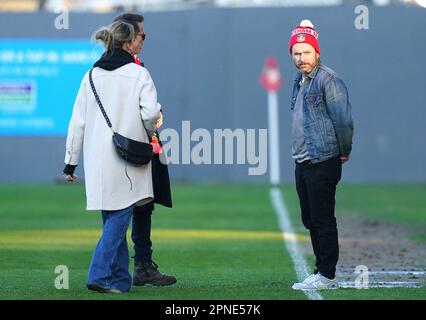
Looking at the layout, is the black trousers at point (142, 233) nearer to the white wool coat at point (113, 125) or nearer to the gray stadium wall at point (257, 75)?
the white wool coat at point (113, 125)

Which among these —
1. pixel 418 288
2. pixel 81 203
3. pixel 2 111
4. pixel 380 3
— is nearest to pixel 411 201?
pixel 81 203

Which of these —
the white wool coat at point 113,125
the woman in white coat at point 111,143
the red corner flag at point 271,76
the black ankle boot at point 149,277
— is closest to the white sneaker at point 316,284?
the black ankle boot at point 149,277

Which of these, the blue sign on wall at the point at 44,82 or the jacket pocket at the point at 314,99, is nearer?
the jacket pocket at the point at 314,99

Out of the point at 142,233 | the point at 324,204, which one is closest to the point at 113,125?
the point at 142,233

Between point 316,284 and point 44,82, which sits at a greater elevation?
point 44,82

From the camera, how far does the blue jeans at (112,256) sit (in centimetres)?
949

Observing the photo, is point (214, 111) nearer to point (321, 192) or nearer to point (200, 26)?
point (200, 26)

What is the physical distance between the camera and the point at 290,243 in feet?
49.5

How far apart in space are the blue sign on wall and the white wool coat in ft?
66.4

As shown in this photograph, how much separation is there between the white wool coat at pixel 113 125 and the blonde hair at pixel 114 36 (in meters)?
0.21

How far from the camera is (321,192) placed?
9.92m

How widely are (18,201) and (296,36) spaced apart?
1380 cm

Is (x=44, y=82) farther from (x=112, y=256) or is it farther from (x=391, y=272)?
(x=112, y=256)

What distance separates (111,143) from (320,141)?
64.9 inches
